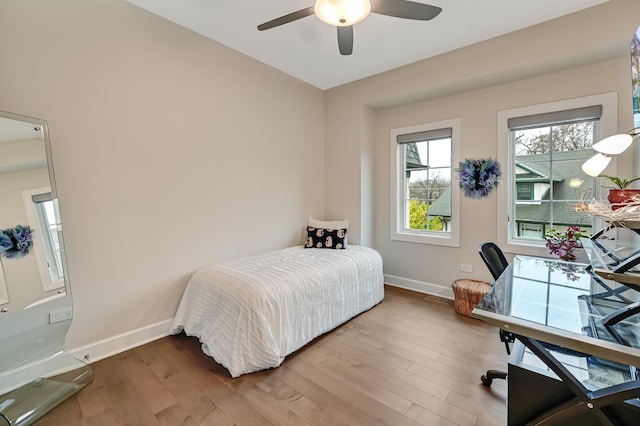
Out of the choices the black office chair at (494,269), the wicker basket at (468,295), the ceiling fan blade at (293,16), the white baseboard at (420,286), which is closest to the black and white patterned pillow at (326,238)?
the white baseboard at (420,286)

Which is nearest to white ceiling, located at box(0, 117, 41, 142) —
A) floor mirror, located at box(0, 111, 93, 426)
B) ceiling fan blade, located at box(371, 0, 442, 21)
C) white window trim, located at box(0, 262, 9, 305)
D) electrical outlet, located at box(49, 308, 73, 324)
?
floor mirror, located at box(0, 111, 93, 426)

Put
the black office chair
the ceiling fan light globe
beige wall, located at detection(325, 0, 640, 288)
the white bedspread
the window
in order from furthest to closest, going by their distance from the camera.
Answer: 1. the window
2. beige wall, located at detection(325, 0, 640, 288)
3. the white bedspread
4. the black office chair
5. the ceiling fan light globe

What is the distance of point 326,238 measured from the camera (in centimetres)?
358

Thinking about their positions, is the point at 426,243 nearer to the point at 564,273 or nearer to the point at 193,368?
the point at 564,273

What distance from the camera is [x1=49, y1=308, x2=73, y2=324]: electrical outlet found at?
75.6 inches

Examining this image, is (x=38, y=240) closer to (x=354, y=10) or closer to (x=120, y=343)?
(x=120, y=343)

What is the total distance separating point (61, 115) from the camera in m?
2.03

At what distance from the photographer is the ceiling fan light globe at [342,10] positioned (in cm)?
155

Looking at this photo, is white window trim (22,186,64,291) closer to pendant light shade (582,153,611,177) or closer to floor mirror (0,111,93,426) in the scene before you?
floor mirror (0,111,93,426)

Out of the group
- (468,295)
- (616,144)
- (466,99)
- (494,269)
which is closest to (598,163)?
(616,144)

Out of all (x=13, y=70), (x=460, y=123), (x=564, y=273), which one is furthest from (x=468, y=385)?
(x=13, y=70)

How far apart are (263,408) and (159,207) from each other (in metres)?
1.87

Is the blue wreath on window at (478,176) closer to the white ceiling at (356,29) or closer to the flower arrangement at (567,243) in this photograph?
the flower arrangement at (567,243)

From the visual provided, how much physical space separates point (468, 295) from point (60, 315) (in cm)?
354
